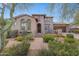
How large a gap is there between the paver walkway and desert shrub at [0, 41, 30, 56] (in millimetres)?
39

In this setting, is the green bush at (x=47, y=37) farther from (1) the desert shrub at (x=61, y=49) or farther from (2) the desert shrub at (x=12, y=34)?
(2) the desert shrub at (x=12, y=34)

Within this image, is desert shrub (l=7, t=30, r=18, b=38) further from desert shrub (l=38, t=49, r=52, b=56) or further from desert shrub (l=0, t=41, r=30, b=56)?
desert shrub (l=38, t=49, r=52, b=56)

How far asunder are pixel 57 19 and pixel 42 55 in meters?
0.37

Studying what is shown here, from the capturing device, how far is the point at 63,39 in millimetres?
1630

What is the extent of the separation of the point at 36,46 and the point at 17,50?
0.18 m

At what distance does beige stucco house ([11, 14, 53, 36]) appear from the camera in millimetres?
1644

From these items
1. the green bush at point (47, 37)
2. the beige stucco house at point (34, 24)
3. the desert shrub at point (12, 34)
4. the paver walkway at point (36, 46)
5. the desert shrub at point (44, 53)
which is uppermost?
the beige stucco house at point (34, 24)

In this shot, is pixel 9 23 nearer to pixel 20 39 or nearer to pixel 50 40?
pixel 20 39

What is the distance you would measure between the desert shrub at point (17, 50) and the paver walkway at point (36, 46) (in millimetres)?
39

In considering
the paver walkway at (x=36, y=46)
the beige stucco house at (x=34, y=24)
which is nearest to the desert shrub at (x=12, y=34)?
the beige stucco house at (x=34, y=24)

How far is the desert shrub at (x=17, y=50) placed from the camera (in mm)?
1613

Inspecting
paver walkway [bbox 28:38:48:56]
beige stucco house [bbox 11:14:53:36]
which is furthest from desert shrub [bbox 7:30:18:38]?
paver walkway [bbox 28:38:48:56]

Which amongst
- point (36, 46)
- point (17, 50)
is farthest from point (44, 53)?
point (17, 50)

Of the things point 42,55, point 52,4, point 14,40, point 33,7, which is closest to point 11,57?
point 14,40
